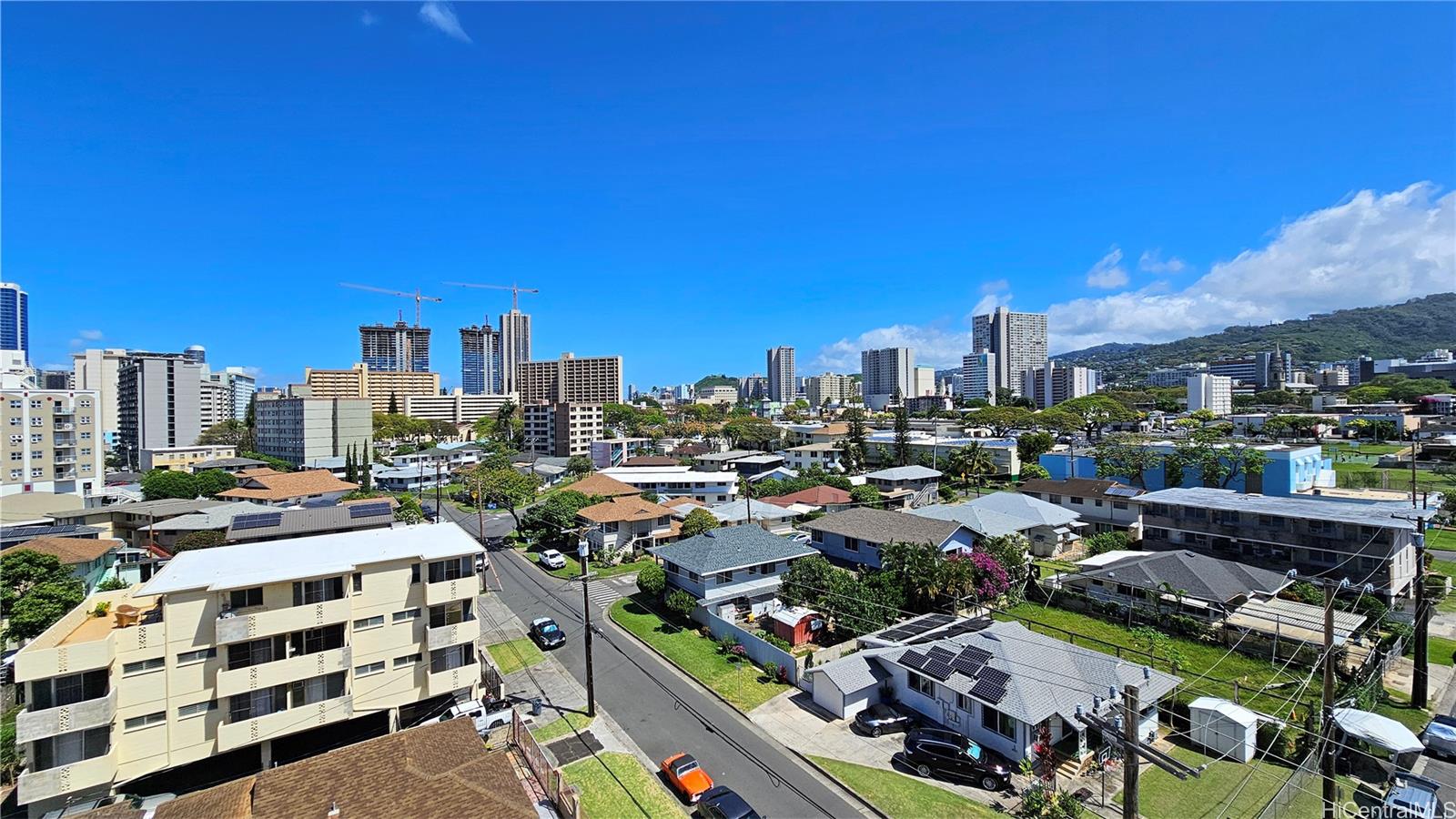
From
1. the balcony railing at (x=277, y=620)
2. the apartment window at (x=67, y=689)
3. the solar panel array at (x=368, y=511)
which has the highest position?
the solar panel array at (x=368, y=511)

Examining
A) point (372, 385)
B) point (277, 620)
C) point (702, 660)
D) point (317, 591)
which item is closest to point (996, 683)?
point (702, 660)

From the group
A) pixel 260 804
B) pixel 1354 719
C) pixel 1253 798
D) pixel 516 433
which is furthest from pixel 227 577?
pixel 516 433

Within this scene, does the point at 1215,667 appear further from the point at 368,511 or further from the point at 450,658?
the point at 368,511

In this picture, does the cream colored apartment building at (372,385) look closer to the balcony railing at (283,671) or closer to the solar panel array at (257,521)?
the solar panel array at (257,521)

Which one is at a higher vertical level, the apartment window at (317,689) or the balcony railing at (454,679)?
the apartment window at (317,689)

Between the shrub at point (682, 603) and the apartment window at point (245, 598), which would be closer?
the apartment window at point (245, 598)

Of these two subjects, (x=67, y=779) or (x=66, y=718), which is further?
(x=67, y=779)

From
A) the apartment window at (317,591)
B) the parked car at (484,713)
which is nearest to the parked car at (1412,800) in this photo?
the parked car at (484,713)
